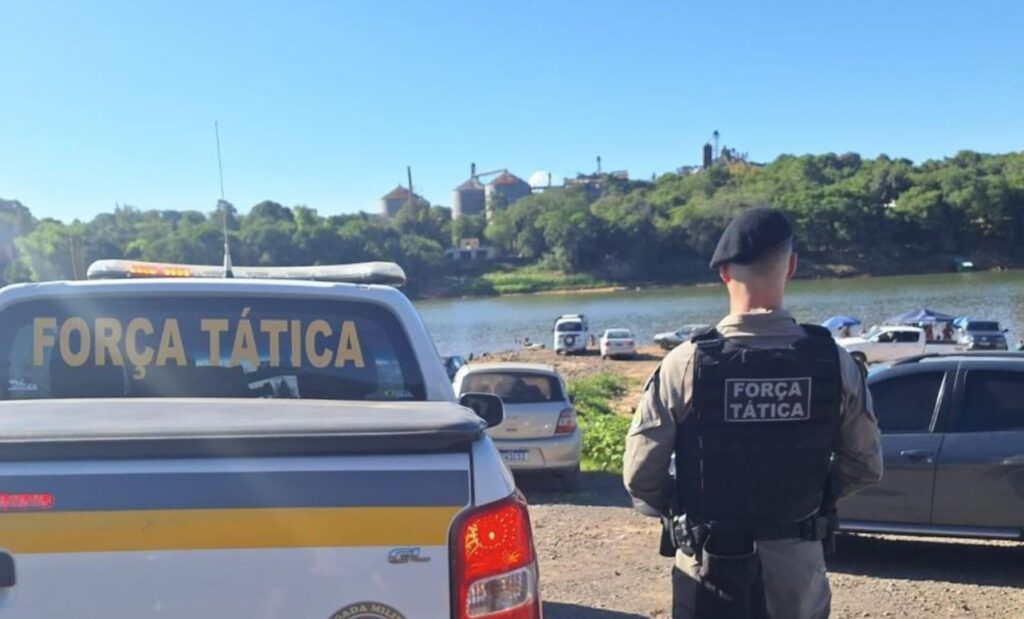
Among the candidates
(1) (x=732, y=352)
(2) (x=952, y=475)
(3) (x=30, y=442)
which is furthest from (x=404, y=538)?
(2) (x=952, y=475)

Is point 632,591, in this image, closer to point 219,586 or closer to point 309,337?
point 309,337

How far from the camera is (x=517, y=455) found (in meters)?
10.1

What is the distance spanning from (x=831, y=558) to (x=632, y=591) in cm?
177

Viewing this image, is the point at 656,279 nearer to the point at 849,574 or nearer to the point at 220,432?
the point at 849,574

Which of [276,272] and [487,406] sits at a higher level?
[276,272]

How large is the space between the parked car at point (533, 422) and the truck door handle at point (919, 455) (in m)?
4.34

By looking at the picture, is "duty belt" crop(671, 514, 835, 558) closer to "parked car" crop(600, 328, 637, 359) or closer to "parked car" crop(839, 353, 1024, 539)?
"parked car" crop(839, 353, 1024, 539)

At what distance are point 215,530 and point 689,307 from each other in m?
73.4

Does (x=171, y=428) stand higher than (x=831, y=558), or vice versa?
(x=171, y=428)

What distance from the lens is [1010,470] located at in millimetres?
6141

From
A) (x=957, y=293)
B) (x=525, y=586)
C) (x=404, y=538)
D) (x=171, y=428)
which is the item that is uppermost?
(x=171, y=428)

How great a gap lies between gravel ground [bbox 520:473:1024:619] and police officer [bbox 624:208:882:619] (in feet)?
9.72

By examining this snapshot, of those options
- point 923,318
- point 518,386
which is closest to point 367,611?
point 518,386

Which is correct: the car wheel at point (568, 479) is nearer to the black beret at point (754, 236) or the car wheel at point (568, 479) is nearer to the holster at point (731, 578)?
the holster at point (731, 578)
